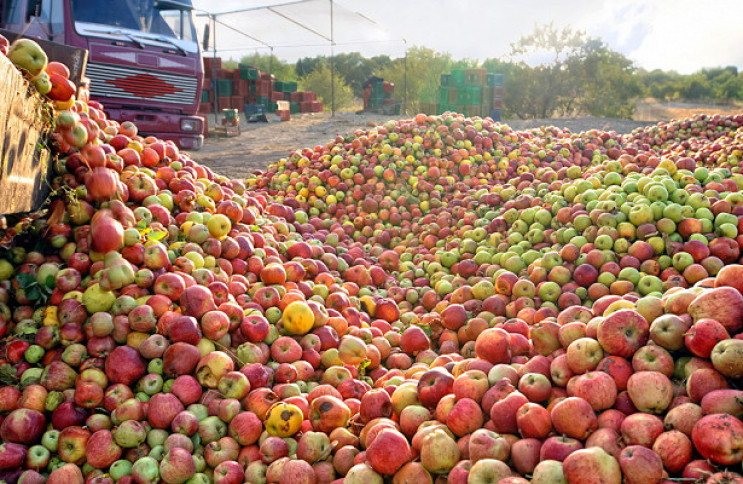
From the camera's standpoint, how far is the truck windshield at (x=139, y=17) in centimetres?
893

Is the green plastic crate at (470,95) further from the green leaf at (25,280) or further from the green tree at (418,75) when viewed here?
the green leaf at (25,280)

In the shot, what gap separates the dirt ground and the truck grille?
2.19m

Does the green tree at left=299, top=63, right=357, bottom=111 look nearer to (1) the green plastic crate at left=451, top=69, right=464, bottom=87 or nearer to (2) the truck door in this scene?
(1) the green plastic crate at left=451, top=69, right=464, bottom=87

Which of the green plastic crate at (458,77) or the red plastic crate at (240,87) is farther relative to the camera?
the red plastic crate at (240,87)

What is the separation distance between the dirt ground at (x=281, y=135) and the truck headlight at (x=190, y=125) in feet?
4.72

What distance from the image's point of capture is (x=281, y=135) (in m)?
21.4

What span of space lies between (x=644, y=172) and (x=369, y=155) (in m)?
3.94

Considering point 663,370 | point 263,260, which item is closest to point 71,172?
point 263,260

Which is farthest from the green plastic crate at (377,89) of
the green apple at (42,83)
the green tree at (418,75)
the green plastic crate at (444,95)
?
the green apple at (42,83)

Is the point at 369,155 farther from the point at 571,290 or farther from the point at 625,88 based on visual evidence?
the point at 625,88

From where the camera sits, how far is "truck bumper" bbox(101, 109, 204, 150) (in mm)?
9742

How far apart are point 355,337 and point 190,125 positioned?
8.71m

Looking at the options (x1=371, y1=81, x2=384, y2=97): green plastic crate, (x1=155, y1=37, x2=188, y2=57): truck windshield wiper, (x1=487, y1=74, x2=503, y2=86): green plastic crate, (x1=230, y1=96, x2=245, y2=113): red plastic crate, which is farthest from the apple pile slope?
(x1=371, y1=81, x2=384, y2=97): green plastic crate

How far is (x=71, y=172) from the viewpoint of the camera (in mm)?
3422
